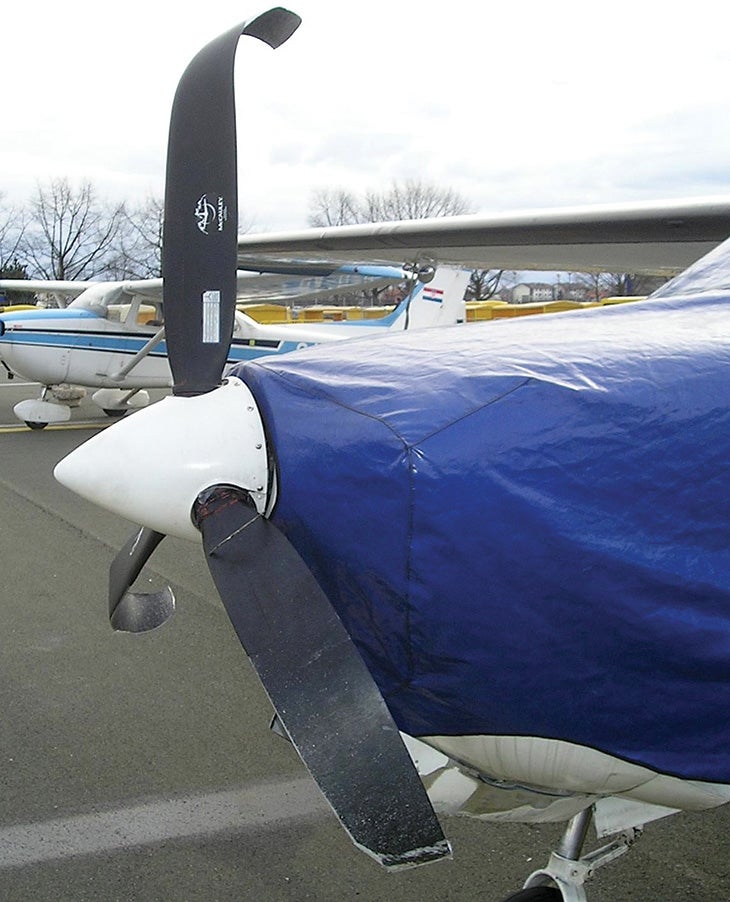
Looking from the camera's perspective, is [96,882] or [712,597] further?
[96,882]

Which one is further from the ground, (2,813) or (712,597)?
(712,597)

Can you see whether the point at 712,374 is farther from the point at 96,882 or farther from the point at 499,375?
the point at 96,882

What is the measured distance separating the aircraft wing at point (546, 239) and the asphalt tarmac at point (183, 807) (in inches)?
99.5

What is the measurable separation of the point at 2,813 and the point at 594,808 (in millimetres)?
2051

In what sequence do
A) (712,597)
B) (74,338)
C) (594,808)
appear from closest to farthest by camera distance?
(712,597) < (594,808) < (74,338)

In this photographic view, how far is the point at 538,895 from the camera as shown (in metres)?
2.16

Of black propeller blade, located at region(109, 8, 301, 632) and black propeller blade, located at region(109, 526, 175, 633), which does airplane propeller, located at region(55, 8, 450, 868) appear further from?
black propeller blade, located at region(109, 526, 175, 633)

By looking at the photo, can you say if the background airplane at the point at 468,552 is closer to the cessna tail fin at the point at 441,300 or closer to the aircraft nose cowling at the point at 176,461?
the aircraft nose cowling at the point at 176,461

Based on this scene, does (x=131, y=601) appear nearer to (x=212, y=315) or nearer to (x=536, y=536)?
(x=212, y=315)

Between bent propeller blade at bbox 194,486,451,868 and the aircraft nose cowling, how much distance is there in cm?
4

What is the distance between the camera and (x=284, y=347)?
13109mm

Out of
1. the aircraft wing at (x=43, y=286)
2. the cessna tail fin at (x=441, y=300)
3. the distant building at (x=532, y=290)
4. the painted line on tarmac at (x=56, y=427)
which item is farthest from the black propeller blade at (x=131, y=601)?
the distant building at (x=532, y=290)

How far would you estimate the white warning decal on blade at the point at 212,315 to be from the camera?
207 cm

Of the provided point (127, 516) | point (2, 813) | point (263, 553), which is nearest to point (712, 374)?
point (263, 553)
